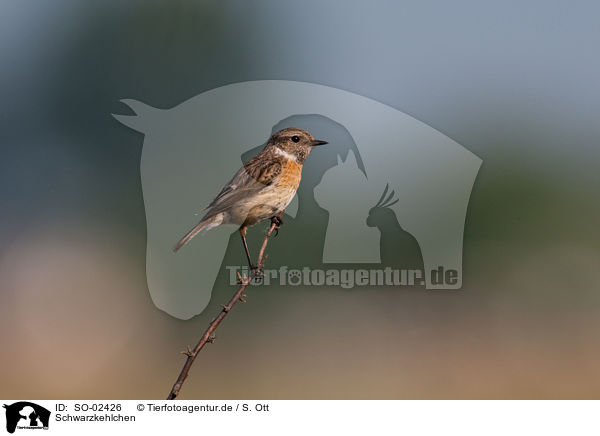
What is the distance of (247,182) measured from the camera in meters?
2.57

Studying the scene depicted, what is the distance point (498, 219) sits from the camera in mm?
4492

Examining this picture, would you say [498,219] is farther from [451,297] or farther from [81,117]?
[81,117]

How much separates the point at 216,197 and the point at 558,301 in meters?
2.96

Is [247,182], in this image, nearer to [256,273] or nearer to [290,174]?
[290,174]

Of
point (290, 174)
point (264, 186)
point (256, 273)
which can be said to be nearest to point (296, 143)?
point (290, 174)

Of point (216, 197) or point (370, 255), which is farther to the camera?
point (370, 255)

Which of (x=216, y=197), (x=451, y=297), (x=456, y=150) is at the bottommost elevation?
(x=216, y=197)
